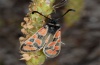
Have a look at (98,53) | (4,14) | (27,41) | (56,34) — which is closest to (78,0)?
(56,34)

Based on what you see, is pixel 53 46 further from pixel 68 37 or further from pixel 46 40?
pixel 68 37

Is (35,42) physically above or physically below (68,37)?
below

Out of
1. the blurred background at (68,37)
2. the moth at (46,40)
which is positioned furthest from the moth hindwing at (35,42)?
the blurred background at (68,37)

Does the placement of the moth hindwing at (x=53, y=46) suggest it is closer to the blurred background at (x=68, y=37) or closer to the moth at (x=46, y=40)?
the moth at (x=46, y=40)

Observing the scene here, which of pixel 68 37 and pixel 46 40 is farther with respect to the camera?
pixel 68 37

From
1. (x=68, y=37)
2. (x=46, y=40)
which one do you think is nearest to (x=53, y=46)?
(x=46, y=40)

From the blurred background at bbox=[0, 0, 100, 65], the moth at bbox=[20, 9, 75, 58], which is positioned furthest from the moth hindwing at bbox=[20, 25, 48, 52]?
the blurred background at bbox=[0, 0, 100, 65]
